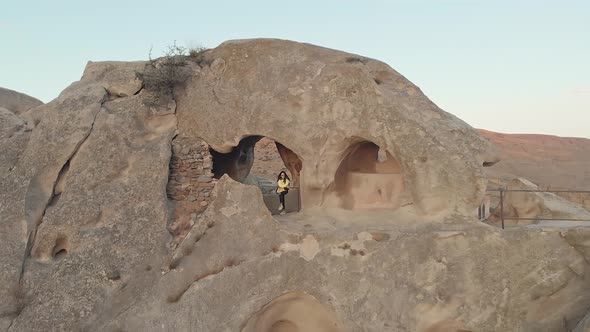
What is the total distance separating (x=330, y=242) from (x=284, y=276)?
0.93m

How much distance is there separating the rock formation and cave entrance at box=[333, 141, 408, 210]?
37mm

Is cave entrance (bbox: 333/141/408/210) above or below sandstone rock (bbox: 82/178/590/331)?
above

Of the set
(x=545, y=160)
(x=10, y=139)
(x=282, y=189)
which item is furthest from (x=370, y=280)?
(x=545, y=160)

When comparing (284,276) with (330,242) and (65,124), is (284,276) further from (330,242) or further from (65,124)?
(65,124)

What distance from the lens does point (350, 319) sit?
8.09m

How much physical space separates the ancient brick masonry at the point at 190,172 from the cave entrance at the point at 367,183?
2.41 metres

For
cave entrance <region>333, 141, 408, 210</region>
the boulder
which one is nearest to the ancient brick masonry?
the boulder

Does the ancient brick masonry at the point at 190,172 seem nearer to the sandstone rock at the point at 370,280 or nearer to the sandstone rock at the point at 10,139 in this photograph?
the sandstone rock at the point at 370,280

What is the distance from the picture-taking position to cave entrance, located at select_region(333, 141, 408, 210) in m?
9.38

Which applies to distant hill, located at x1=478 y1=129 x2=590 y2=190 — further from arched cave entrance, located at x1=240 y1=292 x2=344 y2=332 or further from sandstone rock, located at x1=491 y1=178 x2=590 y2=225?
arched cave entrance, located at x1=240 y1=292 x2=344 y2=332

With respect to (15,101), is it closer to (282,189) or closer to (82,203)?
(82,203)

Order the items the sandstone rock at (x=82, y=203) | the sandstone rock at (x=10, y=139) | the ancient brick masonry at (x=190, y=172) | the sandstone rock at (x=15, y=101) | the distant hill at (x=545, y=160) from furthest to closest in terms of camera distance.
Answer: the distant hill at (x=545, y=160), the sandstone rock at (x=15, y=101), the ancient brick masonry at (x=190, y=172), the sandstone rock at (x=10, y=139), the sandstone rock at (x=82, y=203)

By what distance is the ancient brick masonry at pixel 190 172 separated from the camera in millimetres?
9516

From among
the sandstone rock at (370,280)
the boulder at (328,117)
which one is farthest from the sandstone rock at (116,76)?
the sandstone rock at (370,280)
